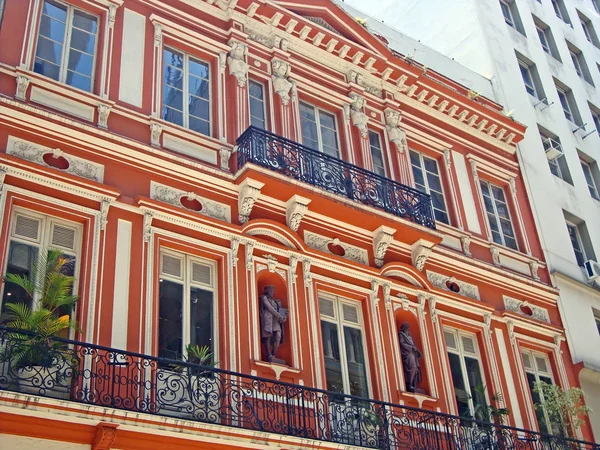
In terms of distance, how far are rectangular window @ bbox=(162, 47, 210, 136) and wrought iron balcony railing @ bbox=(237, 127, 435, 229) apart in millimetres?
1070

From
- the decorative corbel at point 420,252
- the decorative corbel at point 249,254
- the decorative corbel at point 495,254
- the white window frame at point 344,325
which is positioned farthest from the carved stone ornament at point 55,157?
the decorative corbel at point 495,254

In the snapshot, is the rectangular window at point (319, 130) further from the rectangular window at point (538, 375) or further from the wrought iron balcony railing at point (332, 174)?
the rectangular window at point (538, 375)

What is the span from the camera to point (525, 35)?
85.0 ft

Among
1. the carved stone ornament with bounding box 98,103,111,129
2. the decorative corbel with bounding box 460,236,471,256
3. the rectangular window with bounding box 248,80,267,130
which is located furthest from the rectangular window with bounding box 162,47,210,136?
the decorative corbel with bounding box 460,236,471,256

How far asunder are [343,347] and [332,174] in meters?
3.36

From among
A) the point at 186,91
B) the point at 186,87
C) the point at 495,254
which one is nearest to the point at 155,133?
the point at 186,91

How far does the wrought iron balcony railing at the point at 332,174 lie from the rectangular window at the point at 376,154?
4.53 ft

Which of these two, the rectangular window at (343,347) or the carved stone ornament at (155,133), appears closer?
the carved stone ornament at (155,133)

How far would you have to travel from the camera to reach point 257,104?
55.3 ft

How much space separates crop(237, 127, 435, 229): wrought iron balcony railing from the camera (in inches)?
588

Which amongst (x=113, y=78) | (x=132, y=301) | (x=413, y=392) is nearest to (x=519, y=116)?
(x=413, y=392)

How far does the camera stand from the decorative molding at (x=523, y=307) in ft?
60.3

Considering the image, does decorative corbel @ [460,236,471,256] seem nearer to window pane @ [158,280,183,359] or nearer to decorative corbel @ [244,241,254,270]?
decorative corbel @ [244,241,254,270]

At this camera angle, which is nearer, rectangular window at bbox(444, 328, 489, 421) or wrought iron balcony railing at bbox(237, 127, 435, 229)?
wrought iron balcony railing at bbox(237, 127, 435, 229)
